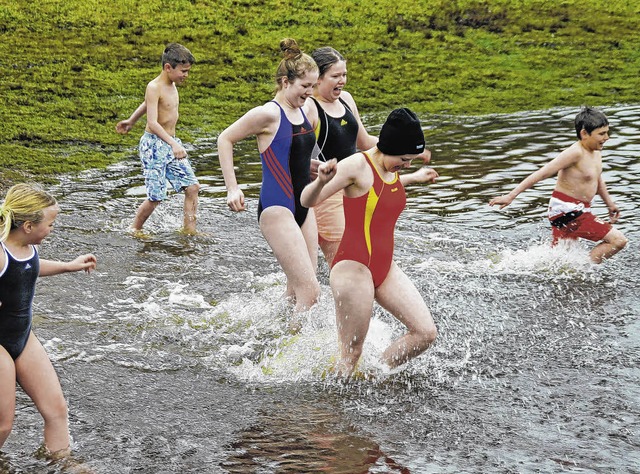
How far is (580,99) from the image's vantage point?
1747 cm

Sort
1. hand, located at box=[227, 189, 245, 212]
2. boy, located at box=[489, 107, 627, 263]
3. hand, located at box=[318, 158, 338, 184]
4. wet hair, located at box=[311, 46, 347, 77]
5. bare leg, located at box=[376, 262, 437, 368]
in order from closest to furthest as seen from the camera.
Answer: hand, located at box=[318, 158, 338, 184] < bare leg, located at box=[376, 262, 437, 368] < hand, located at box=[227, 189, 245, 212] < wet hair, located at box=[311, 46, 347, 77] < boy, located at box=[489, 107, 627, 263]

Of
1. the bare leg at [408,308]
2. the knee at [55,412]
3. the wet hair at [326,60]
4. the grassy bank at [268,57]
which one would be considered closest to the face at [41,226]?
the knee at [55,412]

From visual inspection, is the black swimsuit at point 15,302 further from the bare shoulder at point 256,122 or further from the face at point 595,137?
the face at point 595,137

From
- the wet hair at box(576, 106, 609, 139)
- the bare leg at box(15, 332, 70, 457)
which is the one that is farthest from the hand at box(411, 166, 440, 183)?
the wet hair at box(576, 106, 609, 139)

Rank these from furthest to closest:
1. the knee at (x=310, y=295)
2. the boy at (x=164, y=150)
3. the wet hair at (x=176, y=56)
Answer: the boy at (x=164, y=150)
the wet hair at (x=176, y=56)
the knee at (x=310, y=295)

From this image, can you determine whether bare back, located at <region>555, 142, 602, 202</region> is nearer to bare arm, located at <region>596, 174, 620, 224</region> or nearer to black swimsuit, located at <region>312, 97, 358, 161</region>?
bare arm, located at <region>596, 174, 620, 224</region>

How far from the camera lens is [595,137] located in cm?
905

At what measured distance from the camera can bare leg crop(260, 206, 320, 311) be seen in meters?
6.96

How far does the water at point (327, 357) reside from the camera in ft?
18.7

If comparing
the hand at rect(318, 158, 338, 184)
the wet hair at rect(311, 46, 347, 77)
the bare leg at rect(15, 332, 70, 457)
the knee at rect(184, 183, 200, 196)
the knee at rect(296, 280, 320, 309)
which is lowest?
the knee at rect(184, 183, 200, 196)

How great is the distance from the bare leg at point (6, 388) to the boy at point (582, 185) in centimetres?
516

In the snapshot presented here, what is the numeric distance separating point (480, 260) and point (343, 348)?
3331mm

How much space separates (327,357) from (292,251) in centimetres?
77

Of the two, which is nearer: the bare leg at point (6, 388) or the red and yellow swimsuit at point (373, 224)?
the bare leg at point (6, 388)
